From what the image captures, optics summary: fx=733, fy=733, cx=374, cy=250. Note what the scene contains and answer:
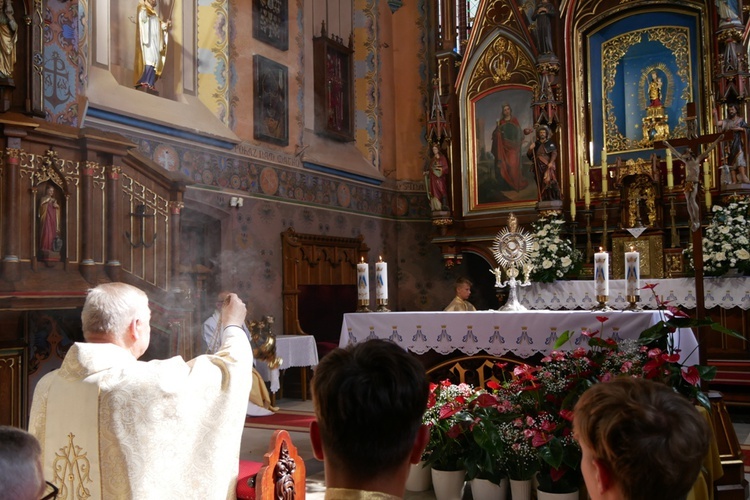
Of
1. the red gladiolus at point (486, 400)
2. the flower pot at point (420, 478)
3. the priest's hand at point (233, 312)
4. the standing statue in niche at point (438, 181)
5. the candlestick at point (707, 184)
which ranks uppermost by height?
the standing statue in niche at point (438, 181)

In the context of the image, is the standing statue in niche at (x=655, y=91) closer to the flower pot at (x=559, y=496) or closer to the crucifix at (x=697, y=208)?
the crucifix at (x=697, y=208)

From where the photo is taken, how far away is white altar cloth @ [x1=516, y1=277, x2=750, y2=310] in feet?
26.7

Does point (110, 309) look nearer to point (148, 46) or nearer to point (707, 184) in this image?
point (148, 46)

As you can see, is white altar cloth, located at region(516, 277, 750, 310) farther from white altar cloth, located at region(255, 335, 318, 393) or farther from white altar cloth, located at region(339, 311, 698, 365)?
white altar cloth, located at region(255, 335, 318, 393)

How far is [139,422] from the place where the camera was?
2.67 metres

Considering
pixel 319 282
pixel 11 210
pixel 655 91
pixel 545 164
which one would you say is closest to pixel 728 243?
pixel 545 164

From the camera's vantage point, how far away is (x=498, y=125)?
12.4 m

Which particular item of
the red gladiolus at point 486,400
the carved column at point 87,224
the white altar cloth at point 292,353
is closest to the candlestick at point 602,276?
the red gladiolus at point 486,400

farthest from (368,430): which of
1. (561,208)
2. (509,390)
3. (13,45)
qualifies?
(561,208)

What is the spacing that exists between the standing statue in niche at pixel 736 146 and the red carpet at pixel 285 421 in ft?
21.3

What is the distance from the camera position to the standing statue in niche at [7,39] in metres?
5.90

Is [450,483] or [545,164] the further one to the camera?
[545,164]

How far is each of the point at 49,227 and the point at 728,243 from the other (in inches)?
278

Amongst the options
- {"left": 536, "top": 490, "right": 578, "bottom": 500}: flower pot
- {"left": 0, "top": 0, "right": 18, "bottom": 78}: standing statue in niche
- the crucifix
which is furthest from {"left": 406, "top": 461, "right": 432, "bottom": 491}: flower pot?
{"left": 0, "top": 0, "right": 18, "bottom": 78}: standing statue in niche
